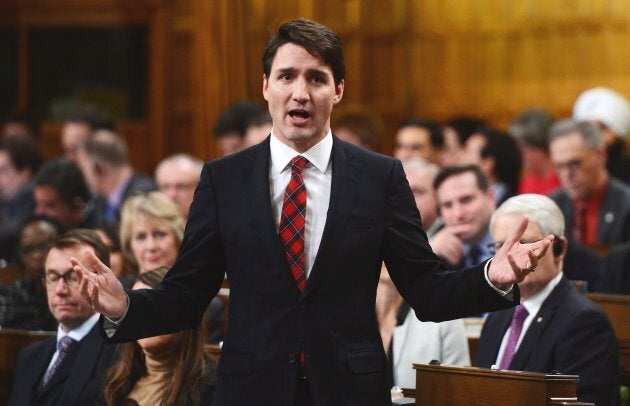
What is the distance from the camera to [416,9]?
1171 cm

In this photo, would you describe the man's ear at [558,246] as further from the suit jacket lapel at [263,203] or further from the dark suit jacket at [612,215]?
the dark suit jacket at [612,215]

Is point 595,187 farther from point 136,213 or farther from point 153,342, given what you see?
point 153,342

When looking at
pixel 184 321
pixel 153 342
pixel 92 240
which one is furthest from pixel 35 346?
pixel 184 321

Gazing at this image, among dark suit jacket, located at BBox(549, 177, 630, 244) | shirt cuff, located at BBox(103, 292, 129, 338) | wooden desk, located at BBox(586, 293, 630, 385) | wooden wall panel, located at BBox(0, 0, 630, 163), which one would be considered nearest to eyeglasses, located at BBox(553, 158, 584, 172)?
dark suit jacket, located at BBox(549, 177, 630, 244)

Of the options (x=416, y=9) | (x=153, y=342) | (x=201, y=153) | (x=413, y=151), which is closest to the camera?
(x=153, y=342)

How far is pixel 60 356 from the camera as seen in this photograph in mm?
4852

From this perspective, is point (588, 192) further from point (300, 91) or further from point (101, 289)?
point (101, 289)

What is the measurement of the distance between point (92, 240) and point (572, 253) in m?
2.23

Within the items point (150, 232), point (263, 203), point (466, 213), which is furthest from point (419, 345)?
point (263, 203)

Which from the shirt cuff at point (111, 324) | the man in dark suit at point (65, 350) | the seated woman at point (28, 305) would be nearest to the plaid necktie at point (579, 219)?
the seated woman at point (28, 305)

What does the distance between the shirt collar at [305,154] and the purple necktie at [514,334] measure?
1.57 metres

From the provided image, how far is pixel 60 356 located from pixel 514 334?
168cm

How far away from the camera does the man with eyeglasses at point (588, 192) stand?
7.09 meters

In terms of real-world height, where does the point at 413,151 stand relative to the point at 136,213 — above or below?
above
